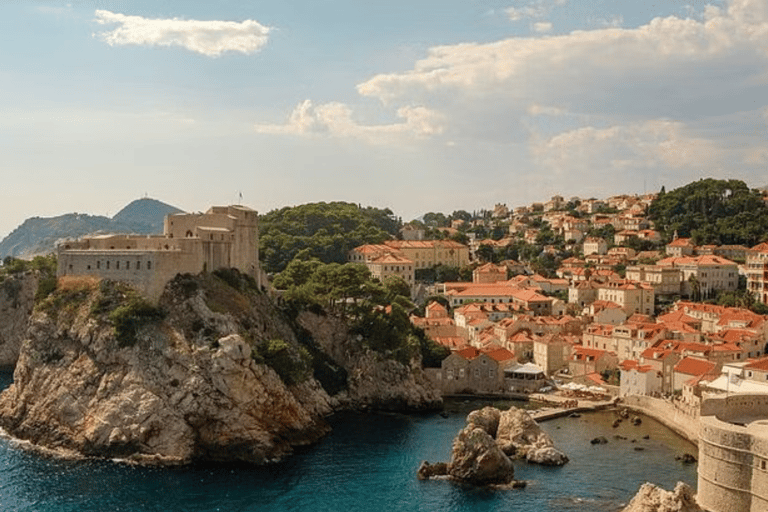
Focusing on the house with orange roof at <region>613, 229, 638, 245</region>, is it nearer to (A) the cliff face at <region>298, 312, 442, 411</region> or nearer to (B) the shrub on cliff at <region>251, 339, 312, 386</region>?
(A) the cliff face at <region>298, 312, 442, 411</region>

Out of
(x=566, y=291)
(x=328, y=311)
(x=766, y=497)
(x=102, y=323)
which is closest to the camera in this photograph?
(x=766, y=497)

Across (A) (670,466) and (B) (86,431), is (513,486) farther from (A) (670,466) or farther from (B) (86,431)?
(B) (86,431)

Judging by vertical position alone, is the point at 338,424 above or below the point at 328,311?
below

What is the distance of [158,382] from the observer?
178 feet

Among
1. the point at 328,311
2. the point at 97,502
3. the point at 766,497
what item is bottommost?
the point at 97,502

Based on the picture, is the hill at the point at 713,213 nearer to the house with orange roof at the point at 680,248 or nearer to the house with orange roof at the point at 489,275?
the house with orange roof at the point at 680,248

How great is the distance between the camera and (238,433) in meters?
53.2

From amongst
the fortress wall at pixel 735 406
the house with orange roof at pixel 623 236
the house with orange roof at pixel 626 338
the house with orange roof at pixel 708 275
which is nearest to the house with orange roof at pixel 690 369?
the house with orange roof at pixel 626 338

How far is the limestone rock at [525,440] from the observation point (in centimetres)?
5144

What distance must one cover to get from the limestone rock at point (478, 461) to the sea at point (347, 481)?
2.92 ft

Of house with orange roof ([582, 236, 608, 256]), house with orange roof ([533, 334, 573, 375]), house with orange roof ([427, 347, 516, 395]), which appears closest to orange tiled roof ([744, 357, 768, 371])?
house with orange roof ([533, 334, 573, 375])

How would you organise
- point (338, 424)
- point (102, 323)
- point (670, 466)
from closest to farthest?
1. point (670, 466)
2. point (102, 323)
3. point (338, 424)

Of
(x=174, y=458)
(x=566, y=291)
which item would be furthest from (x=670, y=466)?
(x=566, y=291)

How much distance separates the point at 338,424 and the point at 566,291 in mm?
57936
